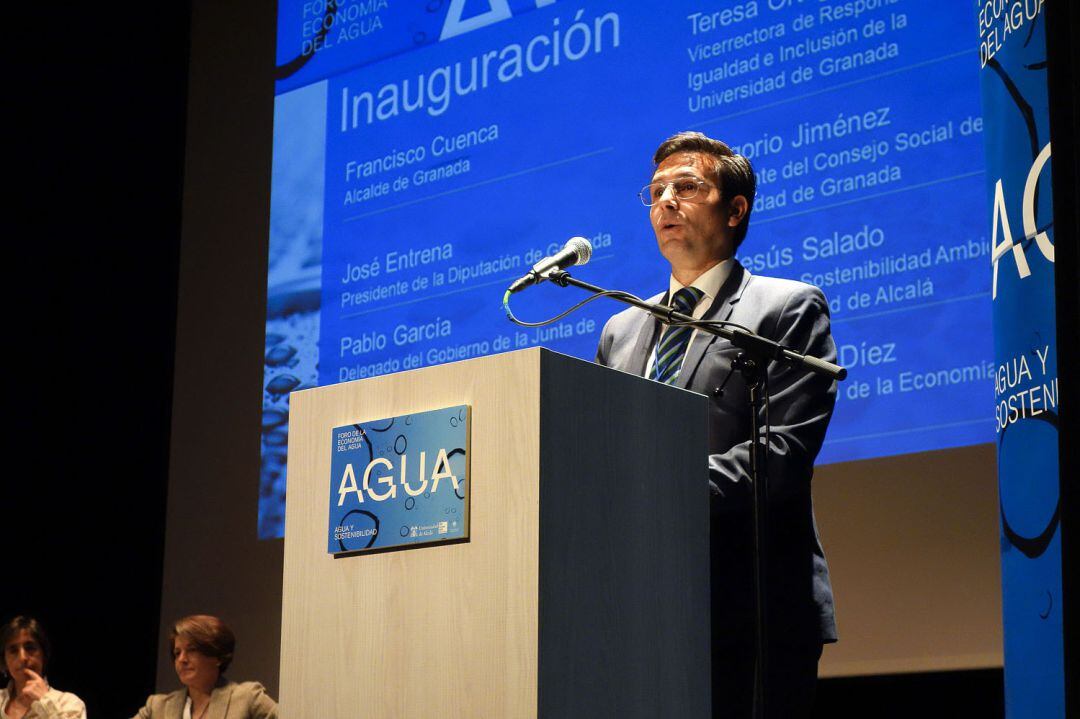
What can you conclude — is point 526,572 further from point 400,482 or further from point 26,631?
point 26,631

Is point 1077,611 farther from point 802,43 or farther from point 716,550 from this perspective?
point 802,43

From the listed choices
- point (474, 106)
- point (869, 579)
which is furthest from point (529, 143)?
point (869, 579)

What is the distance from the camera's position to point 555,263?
2529 mm

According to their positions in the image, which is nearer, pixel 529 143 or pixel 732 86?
pixel 732 86

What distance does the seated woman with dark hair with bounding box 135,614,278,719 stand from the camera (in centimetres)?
460

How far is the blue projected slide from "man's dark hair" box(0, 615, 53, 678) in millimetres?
970

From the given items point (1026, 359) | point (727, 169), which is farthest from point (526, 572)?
point (727, 169)

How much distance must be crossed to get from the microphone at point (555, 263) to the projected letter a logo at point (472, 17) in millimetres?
2184

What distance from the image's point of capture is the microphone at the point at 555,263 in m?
2.49

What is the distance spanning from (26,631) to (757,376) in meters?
3.51

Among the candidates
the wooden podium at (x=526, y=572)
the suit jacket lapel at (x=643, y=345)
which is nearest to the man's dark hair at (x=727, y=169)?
the suit jacket lapel at (x=643, y=345)

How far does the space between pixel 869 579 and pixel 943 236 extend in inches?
37.6

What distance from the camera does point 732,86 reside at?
4109 mm

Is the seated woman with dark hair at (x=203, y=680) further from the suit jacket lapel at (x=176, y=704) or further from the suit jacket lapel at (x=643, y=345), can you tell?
the suit jacket lapel at (x=643, y=345)
